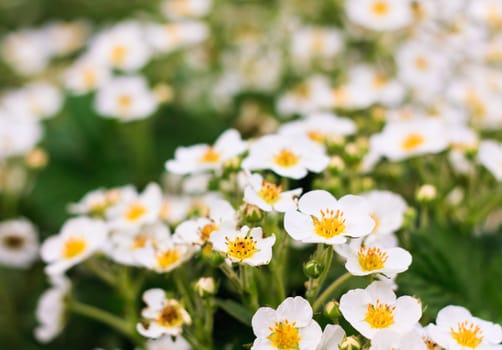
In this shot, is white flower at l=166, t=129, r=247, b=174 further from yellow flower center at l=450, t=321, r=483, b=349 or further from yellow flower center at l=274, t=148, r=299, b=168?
yellow flower center at l=450, t=321, r=483, b=349

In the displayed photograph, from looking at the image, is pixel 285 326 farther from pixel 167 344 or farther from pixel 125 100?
pixel 125 100

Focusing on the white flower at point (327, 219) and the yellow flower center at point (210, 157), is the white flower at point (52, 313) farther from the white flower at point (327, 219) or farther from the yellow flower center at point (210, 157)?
the white flower at point (327, 219)

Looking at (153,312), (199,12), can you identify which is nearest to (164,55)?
(199,12)

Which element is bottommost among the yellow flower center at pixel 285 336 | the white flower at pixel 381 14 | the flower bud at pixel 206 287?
the yellow flower center at pixel 285 336

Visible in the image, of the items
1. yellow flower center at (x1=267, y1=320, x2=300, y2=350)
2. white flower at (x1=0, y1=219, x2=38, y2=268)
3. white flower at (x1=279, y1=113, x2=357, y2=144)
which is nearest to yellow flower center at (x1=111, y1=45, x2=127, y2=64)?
white flower at (x1=0, y1=219, x2=38, y2=268)

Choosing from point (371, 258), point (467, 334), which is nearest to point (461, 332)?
point (467, 334)

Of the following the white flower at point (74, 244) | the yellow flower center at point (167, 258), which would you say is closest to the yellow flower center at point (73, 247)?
the white flower at point (74, 244)
